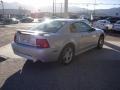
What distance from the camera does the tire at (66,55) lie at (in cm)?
662

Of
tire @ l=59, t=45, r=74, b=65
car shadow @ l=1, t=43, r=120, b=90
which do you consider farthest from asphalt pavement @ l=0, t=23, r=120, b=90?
tire @ l=59, t=45, r=74, b=65

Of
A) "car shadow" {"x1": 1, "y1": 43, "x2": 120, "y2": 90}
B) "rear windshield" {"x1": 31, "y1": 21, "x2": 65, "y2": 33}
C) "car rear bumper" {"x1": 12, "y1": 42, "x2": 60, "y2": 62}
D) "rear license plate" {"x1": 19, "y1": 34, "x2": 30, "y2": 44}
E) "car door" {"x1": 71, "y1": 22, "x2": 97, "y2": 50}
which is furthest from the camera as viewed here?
"car door" {"x1": 71, "y1": 22, "x2": 97, "y2": 50}

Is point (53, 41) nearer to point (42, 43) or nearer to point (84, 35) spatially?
point (42, 43)

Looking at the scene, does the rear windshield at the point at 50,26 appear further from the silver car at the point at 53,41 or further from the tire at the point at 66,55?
the tire at the point at 66,55

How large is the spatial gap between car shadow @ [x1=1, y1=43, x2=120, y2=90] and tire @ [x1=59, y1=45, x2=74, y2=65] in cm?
17

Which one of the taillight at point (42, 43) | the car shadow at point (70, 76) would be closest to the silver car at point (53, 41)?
the taillight at point (42, 43)

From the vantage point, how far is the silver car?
607 centimetres

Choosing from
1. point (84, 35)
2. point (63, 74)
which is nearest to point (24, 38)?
point (63, 74)

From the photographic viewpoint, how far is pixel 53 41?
618 cm

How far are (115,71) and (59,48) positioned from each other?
1.87 metres

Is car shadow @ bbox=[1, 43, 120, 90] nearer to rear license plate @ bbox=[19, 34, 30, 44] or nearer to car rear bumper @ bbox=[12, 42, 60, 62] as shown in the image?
car rear bumper @ bbox=[12, 42, 60, 62]

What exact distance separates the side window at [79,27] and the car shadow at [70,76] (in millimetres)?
1108

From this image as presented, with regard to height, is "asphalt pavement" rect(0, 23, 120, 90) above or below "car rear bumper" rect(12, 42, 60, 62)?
below

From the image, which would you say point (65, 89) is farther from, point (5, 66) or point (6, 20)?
point (6, 20)
